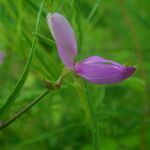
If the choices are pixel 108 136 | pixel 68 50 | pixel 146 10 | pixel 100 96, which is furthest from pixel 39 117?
pixel 68 50

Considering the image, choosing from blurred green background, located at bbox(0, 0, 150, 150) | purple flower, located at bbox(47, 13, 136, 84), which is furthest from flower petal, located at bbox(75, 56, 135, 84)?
blurred green background, located at bbox(0, 0, 150, 150)

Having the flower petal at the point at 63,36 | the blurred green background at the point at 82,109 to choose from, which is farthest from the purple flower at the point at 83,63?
the blurred green background at the point at 82,109

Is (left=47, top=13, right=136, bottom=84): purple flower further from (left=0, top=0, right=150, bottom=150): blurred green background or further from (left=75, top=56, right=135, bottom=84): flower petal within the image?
(left=0, top=0, right=150, bottom=150): blurred green background

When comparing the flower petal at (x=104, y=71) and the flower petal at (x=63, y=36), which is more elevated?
the flower petal at (x=63, y=36)

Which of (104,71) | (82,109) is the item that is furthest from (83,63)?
(82,109)

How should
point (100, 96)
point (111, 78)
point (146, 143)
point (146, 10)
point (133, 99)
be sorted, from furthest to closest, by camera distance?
point (146, 10) → point (133, 99) → point (146, 143) → point (100, 96) → point (111, 78)

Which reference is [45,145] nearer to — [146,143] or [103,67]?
[146,143]

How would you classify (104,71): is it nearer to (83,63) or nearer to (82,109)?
(83,63)

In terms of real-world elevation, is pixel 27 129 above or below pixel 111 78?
above

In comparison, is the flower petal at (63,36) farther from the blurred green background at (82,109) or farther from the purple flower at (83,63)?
the blurred green background at (82,109)
